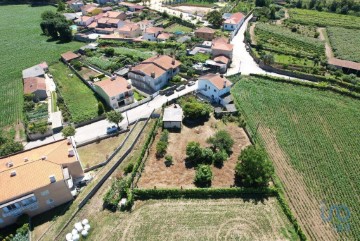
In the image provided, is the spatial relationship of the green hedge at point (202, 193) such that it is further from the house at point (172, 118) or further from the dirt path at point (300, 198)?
the house at point (172, 118)

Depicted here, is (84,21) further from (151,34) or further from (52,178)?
(52,178)

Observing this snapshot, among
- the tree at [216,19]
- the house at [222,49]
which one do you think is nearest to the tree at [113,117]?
the house at [222,49]

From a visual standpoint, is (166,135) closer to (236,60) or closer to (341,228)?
(341,228)

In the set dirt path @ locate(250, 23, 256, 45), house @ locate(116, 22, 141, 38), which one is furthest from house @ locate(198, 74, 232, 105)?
house @ locate(116, 22, 141, 38)

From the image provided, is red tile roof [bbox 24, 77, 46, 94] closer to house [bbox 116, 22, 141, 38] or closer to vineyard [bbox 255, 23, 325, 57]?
house [bbox 116, 22, 141, 38]

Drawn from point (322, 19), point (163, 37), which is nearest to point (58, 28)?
point (163, 37)

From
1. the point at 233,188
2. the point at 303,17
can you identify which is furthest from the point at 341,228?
the point at 303,17

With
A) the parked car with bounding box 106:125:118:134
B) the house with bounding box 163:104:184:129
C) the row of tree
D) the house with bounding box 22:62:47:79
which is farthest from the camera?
the row of tree
